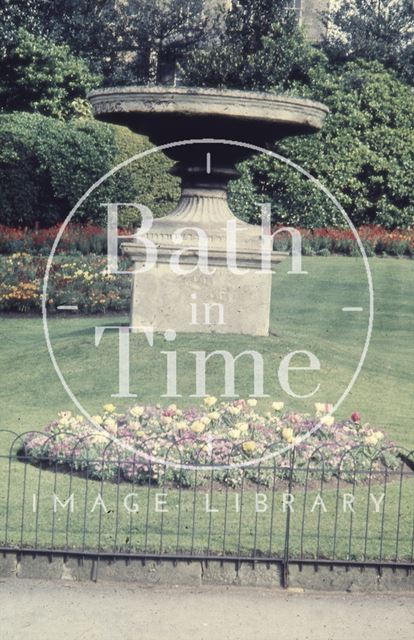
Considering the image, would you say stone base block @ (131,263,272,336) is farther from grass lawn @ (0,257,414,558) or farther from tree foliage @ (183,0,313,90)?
tree foliage @ (183,0,313,90)

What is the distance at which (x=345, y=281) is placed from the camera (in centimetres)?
2144

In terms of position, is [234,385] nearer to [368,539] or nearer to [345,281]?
[368,539]

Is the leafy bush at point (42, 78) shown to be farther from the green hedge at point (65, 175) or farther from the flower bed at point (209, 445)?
the flower bed at point (209, 445)

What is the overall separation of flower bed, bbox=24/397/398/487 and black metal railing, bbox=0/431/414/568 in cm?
2

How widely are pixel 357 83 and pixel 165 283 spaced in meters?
18.3

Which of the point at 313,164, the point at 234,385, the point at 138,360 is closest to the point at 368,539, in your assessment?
the point at 234,385

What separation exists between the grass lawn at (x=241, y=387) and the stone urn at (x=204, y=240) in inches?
13.4

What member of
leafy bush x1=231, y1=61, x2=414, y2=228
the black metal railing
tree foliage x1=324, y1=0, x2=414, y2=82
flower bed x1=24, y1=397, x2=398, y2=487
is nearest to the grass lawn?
the black metal railing

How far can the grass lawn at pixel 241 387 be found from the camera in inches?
327

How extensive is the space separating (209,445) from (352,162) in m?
20.7

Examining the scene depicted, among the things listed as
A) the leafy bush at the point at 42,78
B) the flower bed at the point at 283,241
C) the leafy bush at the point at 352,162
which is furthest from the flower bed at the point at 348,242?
the leafy bush at the point at 42,78

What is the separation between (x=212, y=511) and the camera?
8.84 meters

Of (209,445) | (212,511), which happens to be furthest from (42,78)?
(212,511)

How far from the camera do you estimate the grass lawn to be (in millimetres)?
8305
